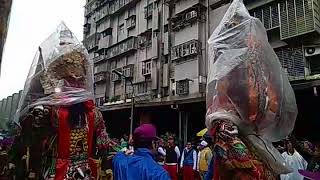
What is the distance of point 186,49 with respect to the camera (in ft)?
69.4

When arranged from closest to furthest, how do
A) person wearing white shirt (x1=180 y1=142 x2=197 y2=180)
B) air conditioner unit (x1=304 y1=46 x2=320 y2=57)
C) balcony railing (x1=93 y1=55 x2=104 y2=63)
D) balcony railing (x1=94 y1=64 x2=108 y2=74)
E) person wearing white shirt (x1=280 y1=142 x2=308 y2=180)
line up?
person wearing white shirt (x1=280 y1=142 x2=308 y2=180) < person wearing white shirt (x1=180 y1=142 x2=197 y2=180) < air conditioner unit (x1=304 y1=46 x2=320 y2=57) < balcony railing (x1=94 y1=64 x2=108 y2=74) < balcony railing (x1=93 y1=55 x2=104 y2=63)

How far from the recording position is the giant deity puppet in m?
3.01

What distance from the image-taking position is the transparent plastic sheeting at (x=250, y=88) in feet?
9.11

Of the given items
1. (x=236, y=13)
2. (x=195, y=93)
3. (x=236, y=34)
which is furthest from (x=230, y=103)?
(x=195, y=93)

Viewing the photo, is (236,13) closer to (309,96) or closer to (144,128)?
(144,128)

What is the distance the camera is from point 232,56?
9.86 feet

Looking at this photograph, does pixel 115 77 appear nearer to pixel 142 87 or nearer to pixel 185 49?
pixel 142 87

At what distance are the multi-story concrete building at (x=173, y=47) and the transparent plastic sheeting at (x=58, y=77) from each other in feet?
29.3

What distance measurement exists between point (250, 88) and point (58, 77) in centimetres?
175

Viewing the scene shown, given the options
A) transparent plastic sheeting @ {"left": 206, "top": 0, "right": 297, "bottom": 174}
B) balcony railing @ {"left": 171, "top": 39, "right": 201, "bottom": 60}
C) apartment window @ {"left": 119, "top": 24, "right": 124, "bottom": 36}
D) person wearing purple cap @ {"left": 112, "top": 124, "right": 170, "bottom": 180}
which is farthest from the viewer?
apartment window @ {"left": 119, "top": 24, "right": 124, "bottom": 36}

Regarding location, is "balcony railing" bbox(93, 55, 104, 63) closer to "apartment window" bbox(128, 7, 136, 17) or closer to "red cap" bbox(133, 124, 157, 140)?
"apartment window" bbox(128, 7, 136, 17)

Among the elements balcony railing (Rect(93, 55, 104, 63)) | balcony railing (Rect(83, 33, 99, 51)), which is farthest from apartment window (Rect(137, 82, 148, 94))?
balcony railing (Rect(83, 33, 99, 51))

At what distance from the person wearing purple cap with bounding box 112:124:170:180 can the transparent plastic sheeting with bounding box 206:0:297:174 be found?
Answer: 0.54 meters

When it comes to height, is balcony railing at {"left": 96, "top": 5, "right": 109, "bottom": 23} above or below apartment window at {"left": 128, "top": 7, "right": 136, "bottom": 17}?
above
